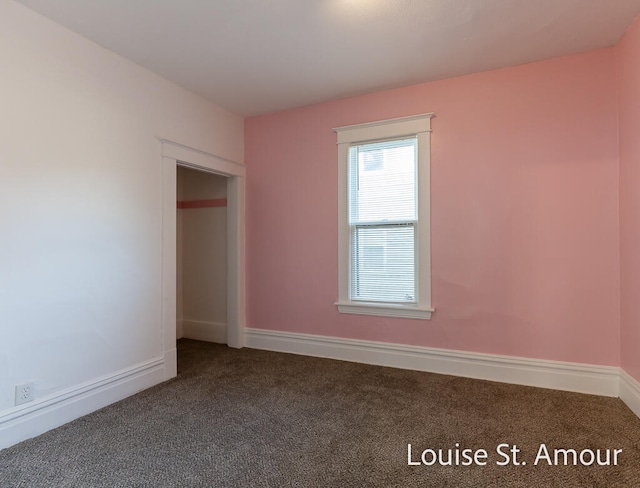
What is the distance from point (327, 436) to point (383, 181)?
2360mm

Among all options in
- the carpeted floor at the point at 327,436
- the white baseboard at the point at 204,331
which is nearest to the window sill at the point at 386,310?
the carpeted floor at the point at 327,436

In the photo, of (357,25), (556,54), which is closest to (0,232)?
(357,25)

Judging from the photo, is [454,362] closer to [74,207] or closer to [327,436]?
[327,436]

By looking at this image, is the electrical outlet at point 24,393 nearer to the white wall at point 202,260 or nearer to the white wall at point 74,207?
the white wall at point 74,207

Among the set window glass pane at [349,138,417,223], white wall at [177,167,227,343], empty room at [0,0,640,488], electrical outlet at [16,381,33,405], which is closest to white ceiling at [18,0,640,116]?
empty room at [0,0,640,488]

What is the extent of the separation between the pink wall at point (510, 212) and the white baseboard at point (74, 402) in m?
1.65

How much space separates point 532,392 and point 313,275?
2225mm

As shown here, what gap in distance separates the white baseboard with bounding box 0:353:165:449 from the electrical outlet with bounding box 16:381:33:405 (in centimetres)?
4

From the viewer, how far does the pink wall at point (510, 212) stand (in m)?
2.86

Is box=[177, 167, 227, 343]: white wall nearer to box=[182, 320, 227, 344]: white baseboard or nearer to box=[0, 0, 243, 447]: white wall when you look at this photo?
box=[182, 320, 227, 344]: white baseboard

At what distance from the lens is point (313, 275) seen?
12.9ft

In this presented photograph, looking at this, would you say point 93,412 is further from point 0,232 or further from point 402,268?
point 402,268

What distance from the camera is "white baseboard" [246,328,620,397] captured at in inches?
113

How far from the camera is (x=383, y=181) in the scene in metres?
3.61
